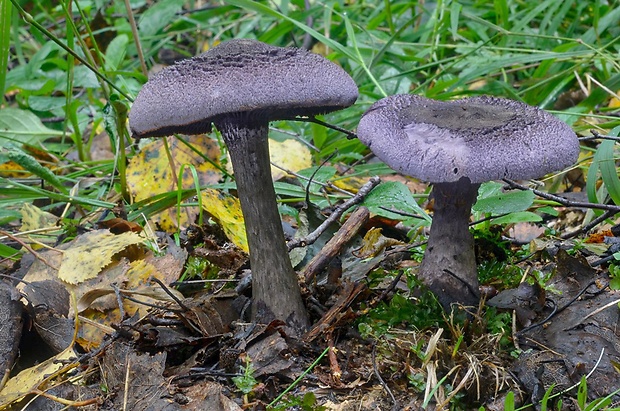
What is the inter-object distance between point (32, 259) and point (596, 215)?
2.35m

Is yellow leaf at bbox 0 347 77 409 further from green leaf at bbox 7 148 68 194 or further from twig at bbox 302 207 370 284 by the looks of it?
green leaf at bbox 7 148 68 194

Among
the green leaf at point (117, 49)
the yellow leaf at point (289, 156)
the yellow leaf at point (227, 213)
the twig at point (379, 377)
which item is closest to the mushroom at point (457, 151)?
the twig at point (379, 377)

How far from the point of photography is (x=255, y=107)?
164 cm

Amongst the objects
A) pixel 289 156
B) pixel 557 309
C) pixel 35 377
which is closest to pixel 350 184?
pixel 289 156

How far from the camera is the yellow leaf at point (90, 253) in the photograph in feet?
7.79

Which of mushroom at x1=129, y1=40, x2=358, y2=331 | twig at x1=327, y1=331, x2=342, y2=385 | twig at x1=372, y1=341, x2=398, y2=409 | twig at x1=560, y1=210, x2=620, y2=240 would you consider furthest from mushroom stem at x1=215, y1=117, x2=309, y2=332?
twig at x1=560, y1=210, x2=620, y2=240

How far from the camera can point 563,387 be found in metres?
1.70

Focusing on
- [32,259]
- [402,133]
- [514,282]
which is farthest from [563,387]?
[32,259]

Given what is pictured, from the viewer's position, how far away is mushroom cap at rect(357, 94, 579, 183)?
1583 millimetres

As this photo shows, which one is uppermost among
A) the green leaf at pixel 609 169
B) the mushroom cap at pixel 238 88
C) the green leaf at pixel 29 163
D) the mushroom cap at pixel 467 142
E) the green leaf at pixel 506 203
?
the mushroom cap at pixel 238 88

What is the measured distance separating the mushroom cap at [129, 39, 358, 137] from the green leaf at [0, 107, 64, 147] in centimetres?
237

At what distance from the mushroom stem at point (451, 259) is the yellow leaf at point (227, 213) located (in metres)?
0.84

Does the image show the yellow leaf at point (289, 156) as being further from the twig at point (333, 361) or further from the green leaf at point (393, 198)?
the twig at point (333, 361)

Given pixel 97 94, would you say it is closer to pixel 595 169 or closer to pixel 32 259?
pixel 32 259
